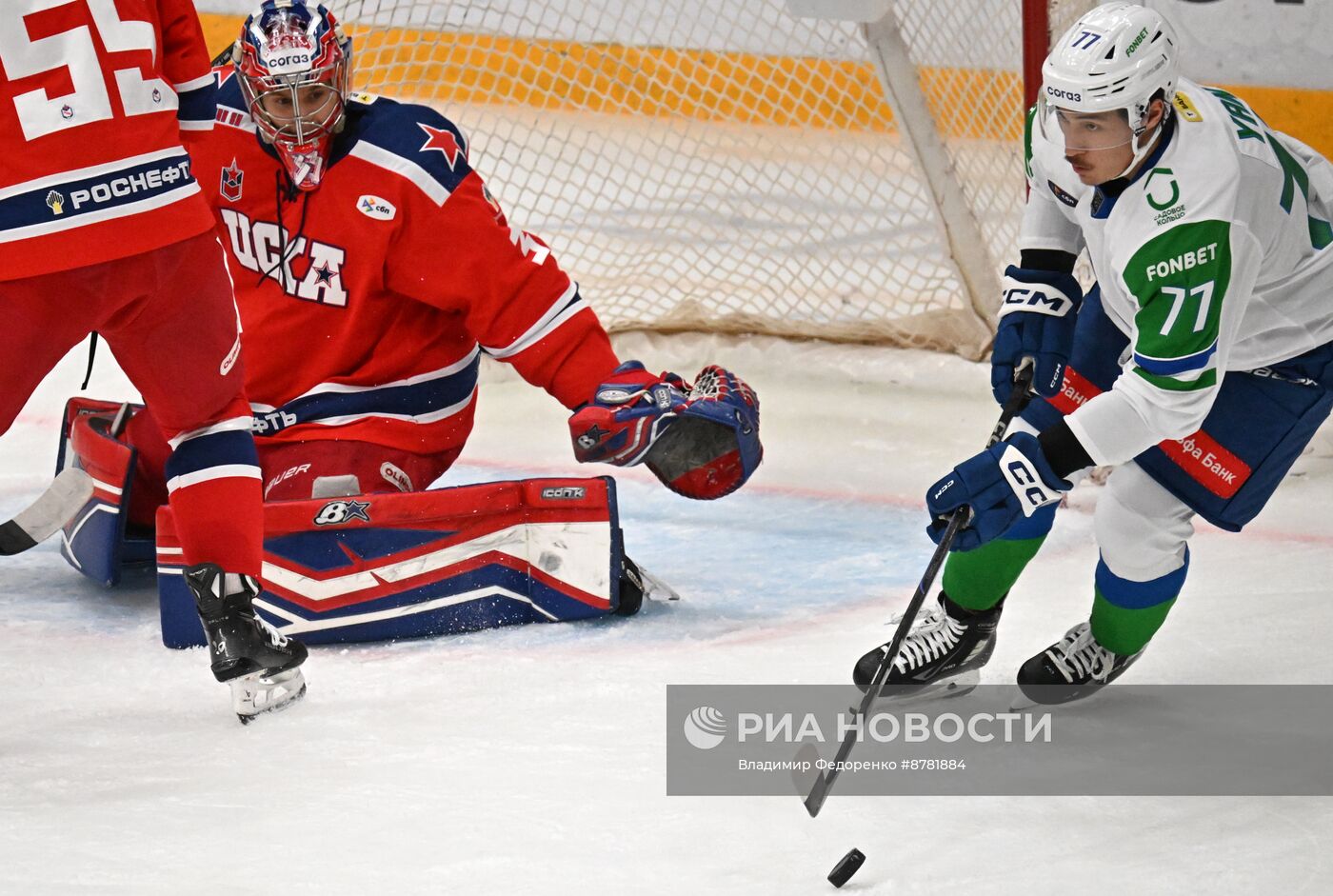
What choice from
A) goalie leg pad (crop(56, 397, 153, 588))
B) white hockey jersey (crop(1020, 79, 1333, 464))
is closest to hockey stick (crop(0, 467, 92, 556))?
goalie leg pad (crop(56, 397, 153, 588))

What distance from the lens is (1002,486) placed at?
1.99 m

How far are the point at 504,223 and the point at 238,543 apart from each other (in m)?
0.89

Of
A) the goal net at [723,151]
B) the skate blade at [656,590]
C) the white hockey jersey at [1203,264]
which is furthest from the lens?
the goal net at [723,151]

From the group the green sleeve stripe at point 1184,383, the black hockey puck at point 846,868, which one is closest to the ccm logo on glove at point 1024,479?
the green sleeve stripe at point 1184,383

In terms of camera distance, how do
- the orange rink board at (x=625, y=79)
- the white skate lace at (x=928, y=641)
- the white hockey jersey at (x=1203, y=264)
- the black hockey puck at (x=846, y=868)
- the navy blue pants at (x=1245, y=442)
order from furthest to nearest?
the orange rink board at (x=625, y=79), the white skate lace at (x=928, y=641), the navy blue pants at (x=1245, y=442), the white hockey jersey at (x=1203, y=264), the black hockey puck at (x=846, y=868)

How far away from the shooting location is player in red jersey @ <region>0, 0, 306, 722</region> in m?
1.97

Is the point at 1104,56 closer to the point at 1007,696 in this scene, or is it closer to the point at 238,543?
the point at 1007,696

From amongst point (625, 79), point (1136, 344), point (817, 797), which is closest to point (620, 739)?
point (817, 797)

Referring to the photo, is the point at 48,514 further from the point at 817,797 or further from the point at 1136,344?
the point at 1136,344

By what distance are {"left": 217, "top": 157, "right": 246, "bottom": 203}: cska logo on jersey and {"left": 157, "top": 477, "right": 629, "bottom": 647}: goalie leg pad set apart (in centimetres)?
65

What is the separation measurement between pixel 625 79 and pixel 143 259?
113 inches

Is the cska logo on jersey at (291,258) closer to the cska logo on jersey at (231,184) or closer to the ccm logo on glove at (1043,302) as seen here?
the cska logo on jersey at (231,184)

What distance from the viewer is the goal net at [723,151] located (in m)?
4.04

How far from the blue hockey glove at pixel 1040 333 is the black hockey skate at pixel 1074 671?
1.22ft
